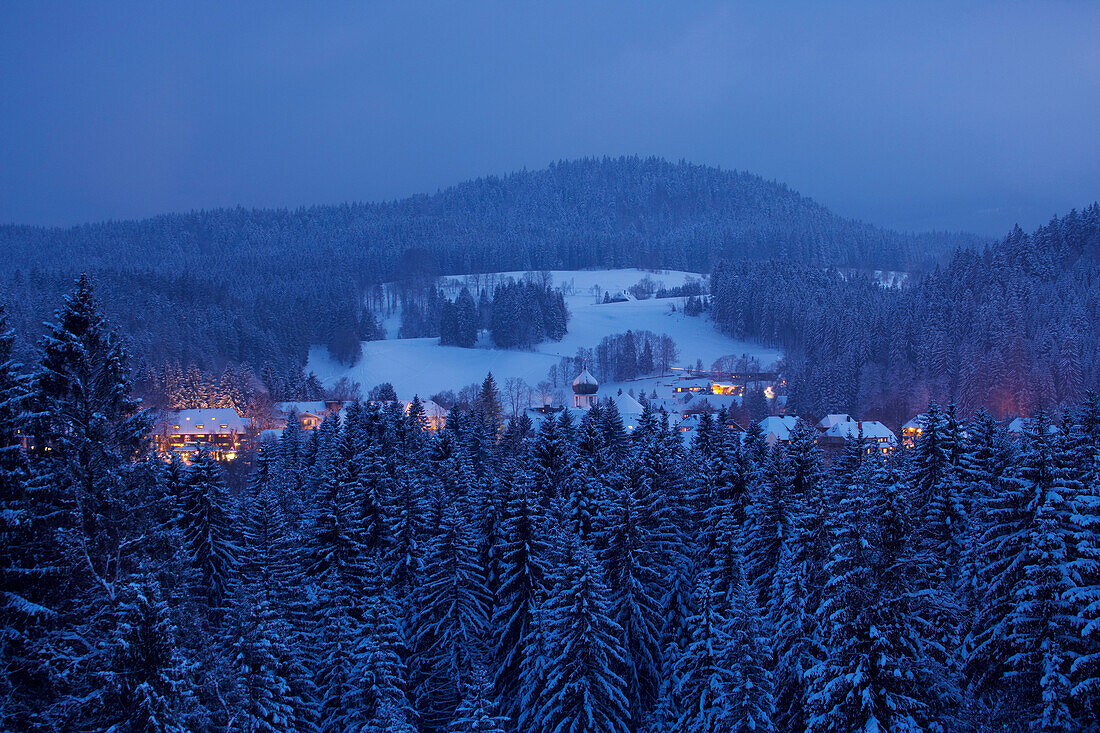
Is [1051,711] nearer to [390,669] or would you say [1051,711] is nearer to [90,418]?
[390,669]

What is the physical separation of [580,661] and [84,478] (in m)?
13.6

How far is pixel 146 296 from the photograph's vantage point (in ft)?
425

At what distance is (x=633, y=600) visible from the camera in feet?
80.5

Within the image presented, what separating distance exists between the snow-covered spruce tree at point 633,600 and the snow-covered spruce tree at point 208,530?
13.7 m

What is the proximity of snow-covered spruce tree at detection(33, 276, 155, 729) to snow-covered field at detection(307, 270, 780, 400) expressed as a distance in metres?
96.0

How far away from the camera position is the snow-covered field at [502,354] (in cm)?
12294

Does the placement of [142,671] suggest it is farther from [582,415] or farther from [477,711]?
[582,415]

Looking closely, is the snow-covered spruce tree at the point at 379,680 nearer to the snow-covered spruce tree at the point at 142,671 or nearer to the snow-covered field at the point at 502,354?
the snow-covered spruce tree at the point at 142,671

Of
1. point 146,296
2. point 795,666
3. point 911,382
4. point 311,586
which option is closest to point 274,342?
point 146,296

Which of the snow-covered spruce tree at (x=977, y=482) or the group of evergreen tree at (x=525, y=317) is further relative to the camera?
the group of evergreen tree at (x=525, y=317)

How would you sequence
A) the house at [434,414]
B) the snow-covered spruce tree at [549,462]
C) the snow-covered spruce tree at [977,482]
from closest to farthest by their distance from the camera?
the snow-covered spruce tree at [977,482] < the snow-covered spruce tree at [549,462] < the house at [434,414]

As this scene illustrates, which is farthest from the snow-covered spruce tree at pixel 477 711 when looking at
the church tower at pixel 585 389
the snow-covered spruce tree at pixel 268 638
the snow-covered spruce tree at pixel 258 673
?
the church tower at pixel 585 389

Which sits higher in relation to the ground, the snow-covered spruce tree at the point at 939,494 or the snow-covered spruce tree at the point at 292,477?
the snow-covered spruce tree at the point at 939,494

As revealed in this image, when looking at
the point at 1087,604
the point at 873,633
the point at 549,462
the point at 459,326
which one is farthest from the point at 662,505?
the point at 459,326
